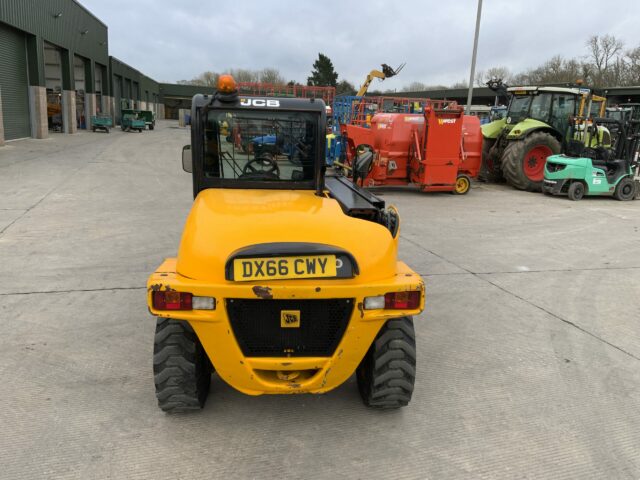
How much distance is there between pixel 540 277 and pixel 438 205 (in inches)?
208

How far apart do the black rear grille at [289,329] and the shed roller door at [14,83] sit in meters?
22.5

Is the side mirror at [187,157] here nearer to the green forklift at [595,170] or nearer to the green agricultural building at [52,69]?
the green forklift at [595,170]

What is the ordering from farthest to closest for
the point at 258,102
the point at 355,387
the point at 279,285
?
1. the point at 258,102
2. the point at 355,387
3. the point at 279,285

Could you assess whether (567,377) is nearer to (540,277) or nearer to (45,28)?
(540,277)

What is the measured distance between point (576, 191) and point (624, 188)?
143cm

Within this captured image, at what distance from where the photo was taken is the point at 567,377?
386cm

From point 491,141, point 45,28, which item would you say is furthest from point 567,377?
point 45,28

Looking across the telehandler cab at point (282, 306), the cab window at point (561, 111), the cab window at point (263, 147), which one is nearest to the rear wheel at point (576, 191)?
the cab window at point (561, 111)

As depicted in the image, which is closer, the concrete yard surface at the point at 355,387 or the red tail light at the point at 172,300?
the red tail light at the point at 172,300

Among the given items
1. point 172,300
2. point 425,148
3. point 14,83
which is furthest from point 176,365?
point 14,83

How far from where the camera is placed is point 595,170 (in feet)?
40.5

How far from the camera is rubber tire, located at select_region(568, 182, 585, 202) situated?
12367 millimetres

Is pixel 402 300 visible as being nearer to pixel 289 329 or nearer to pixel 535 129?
pixel 289 329

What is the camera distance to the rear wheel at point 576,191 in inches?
487
